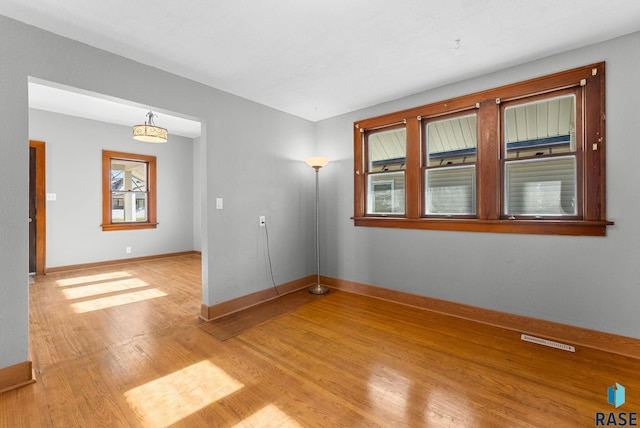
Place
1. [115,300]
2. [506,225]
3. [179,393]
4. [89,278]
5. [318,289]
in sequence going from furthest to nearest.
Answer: [89,278] → [318,289] → [115,300] → [506,225] → [179,393]

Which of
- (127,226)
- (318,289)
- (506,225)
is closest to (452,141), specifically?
(506,225)

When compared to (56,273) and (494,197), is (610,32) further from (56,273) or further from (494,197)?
(56,273)

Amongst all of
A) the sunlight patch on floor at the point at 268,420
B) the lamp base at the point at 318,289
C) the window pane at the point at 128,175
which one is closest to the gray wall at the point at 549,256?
the lamp base at the point at 318,289


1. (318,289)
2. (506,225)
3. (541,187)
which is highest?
(541,187)

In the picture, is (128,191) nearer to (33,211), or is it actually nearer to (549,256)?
(33,211)

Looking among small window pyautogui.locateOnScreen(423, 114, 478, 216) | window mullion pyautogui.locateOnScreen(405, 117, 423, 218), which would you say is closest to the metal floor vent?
small window pyautogui.locateOnScreen(423, 114, 478, 216)

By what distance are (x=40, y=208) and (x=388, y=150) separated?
5.70 metres

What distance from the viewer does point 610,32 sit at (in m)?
2.26

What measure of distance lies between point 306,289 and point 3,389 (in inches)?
119

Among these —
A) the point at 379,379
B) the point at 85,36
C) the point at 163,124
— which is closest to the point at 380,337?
the point at 379,379

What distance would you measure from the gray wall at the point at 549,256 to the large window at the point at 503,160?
0.30ft

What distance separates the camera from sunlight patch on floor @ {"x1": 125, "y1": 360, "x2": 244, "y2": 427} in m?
1.68

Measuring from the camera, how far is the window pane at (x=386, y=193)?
12.2 feet

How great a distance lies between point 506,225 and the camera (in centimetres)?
286
